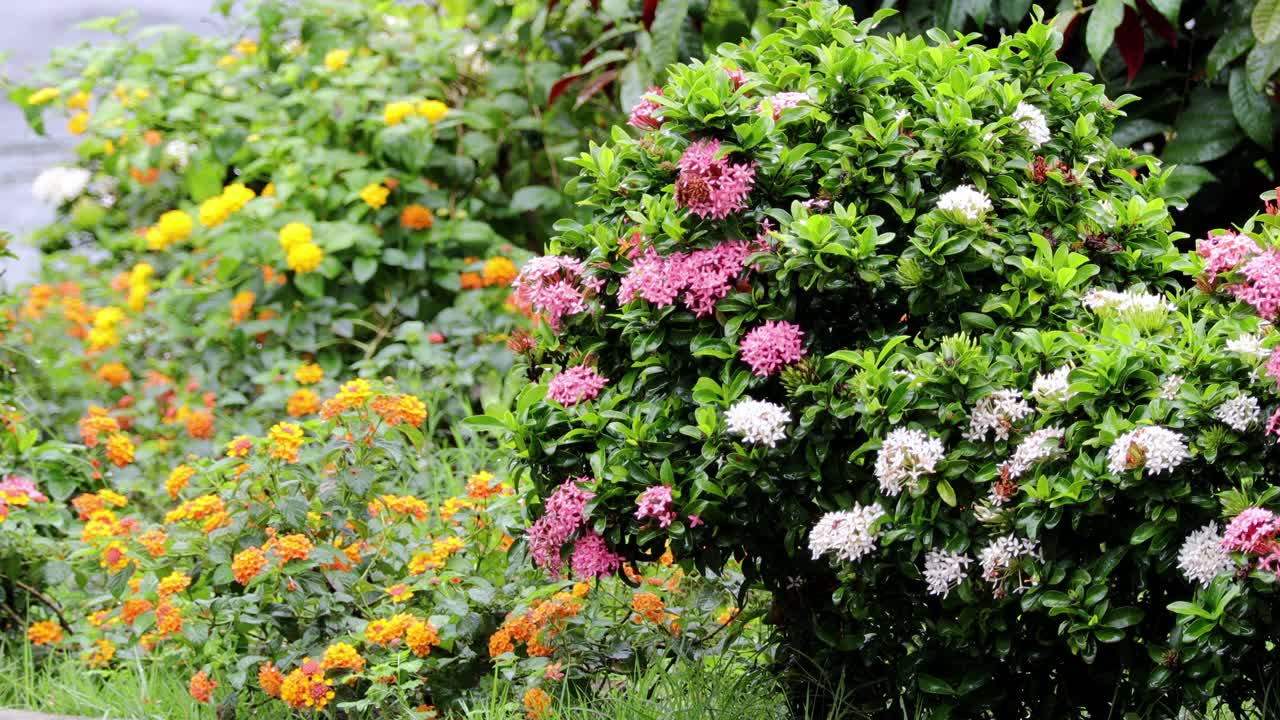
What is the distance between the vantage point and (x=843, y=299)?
8.01ft

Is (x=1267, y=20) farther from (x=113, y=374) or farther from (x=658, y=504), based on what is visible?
(x=113, y=374)

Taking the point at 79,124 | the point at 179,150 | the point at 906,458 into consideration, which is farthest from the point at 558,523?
the point at 79,124

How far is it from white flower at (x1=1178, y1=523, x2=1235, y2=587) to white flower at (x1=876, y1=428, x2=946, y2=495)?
0.39 m

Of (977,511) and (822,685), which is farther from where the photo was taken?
(822,685)

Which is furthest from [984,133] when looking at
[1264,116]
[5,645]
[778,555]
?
[5,645]

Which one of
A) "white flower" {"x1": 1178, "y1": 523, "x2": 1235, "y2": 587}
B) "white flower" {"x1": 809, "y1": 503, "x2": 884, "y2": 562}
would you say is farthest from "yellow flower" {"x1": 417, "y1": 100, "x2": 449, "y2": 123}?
"white flower" {"x1": 1178, "y1": 523, "x2": 1235, "y2": 587}

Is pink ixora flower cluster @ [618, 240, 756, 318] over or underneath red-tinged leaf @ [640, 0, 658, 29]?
over

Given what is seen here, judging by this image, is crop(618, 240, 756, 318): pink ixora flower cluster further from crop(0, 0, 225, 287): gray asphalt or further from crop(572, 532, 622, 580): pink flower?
crop(0, 0, 225, 287): gray asphalt

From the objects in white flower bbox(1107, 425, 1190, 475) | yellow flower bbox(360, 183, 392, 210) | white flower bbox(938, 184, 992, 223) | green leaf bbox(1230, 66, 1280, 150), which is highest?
white flower bbox(938, 184, 992, 223)

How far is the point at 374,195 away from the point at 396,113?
12.2 inches

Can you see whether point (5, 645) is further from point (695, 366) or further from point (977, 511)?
point (977, 511)

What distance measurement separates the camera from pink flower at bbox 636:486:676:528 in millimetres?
2314

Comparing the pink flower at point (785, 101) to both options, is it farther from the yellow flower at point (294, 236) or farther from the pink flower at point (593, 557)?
the yellow flower at point (294, 236)

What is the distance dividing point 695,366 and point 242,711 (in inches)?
51.3
